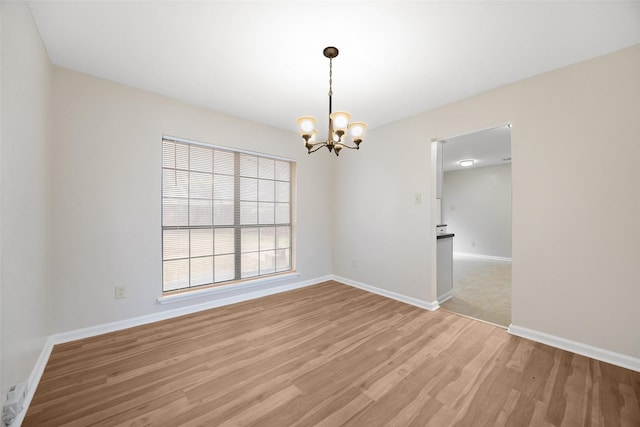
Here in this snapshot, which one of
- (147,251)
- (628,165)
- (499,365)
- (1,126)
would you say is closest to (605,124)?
(628,165)

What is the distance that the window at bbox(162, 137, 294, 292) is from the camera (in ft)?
9.71

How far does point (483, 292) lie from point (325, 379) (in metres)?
3.25

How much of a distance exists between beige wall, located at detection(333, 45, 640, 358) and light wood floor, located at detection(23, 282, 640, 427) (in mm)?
373

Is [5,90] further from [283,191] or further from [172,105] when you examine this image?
[283,191]

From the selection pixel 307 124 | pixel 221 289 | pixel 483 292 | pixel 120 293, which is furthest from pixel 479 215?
pixel 120 293

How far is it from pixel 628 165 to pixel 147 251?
4499 mm

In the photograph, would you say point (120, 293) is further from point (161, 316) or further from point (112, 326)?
point (161, 316)

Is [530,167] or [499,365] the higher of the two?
[530,167]

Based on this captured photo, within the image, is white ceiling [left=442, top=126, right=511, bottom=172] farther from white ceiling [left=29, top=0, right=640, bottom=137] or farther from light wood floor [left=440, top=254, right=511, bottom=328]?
light wood floor [left=440, top=254, right=511, bottom=328]

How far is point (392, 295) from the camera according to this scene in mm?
3541

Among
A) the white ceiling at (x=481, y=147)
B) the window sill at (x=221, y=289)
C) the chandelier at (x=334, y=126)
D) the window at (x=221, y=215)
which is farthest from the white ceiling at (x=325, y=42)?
the window sill at (x=221, y=289)

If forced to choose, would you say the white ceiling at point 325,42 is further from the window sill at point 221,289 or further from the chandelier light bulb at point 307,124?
the window sill at point 221,289

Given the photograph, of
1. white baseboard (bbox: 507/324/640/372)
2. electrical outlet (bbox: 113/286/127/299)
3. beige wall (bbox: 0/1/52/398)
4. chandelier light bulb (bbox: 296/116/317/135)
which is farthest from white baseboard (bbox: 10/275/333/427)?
white baseboard (bbox: 507/324/640/372)

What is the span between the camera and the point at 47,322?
212 centimetres
